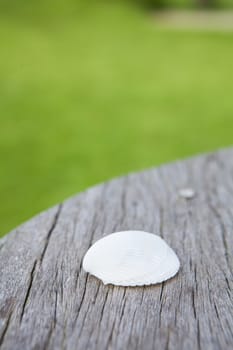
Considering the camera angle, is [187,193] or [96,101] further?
[96,101]

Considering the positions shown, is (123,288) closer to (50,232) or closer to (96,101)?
(50,232)

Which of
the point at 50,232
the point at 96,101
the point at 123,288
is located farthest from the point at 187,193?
the point at 96,101

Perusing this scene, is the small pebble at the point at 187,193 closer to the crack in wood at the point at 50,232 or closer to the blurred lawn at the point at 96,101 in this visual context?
the crack in wood at the point at 50,232

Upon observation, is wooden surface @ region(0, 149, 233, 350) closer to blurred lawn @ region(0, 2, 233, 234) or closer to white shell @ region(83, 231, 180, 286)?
white shell @ region(83, 231, 180, 286)

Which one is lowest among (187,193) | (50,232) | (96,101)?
(96,101)

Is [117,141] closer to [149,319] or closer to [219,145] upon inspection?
[219,145]
